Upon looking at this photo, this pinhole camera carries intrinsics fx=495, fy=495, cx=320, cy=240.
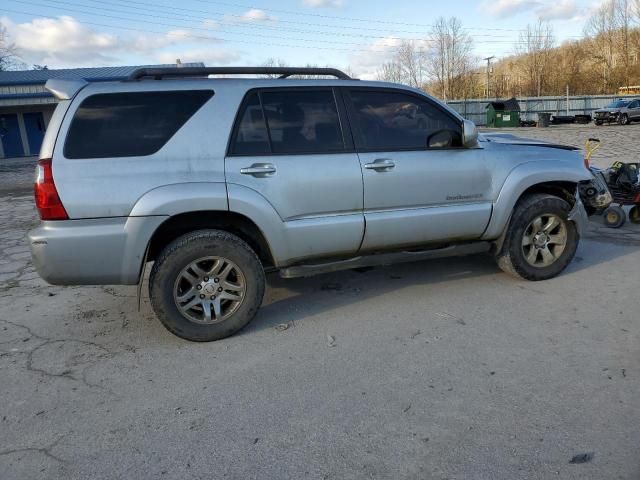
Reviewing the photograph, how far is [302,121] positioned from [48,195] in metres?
1.93

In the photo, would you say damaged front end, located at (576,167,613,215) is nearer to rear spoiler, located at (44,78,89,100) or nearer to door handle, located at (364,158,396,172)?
door handle, located at (364,158,396,172)

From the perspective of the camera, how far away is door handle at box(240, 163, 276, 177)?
3717mm

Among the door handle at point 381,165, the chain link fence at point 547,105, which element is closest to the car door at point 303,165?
the door handle at point 381,165

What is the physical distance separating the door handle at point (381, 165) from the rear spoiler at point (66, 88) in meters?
2.20

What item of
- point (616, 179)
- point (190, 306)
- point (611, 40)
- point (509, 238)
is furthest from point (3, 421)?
point (611, 40)

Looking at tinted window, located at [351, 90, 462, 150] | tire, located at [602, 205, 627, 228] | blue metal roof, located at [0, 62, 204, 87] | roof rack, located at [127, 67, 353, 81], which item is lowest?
tire, located at [602, 205, 627, 228]

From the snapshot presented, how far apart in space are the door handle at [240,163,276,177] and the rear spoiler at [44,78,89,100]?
128cm

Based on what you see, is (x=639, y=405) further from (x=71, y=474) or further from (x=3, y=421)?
(x=3, y=421)

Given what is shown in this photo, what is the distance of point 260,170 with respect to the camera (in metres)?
3.74

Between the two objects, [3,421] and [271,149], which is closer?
[3,421]

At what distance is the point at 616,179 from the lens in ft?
22.7

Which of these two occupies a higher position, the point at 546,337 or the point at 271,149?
the point at 271,149

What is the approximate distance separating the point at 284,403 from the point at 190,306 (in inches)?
47.2

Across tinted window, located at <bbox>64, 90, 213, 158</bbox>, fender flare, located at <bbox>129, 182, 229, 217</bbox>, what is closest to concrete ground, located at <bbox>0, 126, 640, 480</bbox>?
fender flare, located at <bbox>129, 182, 229, 217</bbox>
